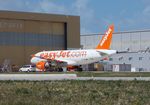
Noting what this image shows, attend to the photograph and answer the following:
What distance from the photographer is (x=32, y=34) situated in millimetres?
95812

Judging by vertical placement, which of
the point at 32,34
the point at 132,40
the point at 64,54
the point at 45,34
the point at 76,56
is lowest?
the point at 76,56

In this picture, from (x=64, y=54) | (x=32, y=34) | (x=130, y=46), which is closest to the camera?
(x=64, y=54)

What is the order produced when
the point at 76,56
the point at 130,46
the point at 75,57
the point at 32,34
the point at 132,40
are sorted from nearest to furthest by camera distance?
the point at 76,56 < the point at 75,57 < the point at 32,34 < the point at 132,40 < the point at 130,46

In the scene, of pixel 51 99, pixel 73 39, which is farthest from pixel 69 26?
pixel 51 99

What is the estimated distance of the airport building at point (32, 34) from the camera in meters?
91.2

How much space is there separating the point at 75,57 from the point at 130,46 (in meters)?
30.6

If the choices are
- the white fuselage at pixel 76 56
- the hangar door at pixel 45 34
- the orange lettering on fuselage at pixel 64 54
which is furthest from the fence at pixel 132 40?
the white fuselage at pixel 76 56

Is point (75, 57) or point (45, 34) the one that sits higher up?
point (45, 34)

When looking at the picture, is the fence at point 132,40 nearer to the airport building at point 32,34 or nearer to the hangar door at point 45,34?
the airport building at point 32,34

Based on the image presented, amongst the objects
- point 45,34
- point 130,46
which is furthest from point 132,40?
point 45,34

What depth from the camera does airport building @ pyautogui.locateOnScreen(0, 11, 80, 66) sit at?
91.2 m

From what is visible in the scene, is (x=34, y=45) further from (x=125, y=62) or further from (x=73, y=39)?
(x=125, y=62)

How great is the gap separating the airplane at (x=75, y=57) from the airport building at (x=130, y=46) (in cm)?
930

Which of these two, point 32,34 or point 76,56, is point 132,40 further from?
point 76,56
